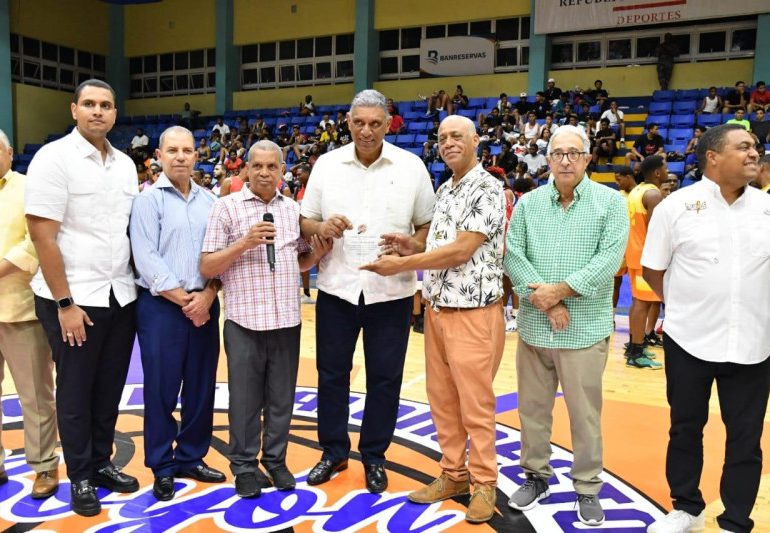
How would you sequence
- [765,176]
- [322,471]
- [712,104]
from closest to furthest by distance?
[322,471] < [765,176] < [712,104]

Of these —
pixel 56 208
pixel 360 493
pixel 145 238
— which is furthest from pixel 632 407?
pixel 56 208

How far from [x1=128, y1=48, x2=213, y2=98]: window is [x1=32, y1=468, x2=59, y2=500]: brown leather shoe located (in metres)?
17.8

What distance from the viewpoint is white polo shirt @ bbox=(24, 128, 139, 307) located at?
8.48 ft

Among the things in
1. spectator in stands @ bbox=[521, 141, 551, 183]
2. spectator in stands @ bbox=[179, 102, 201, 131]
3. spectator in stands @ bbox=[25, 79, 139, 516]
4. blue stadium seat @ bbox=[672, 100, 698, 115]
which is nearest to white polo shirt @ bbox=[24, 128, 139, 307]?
spectator in stands @ bbox=[25, 79, 139, 516]

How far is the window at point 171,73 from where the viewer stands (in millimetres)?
19969

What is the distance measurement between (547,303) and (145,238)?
160 cm

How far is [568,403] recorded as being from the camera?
2.76 m

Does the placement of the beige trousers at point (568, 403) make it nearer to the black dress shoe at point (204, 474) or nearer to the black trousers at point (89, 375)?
the black dress shoe at point (204, 474)

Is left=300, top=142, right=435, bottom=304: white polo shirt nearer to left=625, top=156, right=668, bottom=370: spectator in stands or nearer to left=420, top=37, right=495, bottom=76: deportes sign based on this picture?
left=625, top=156, right=668, bottom=370: spectator in stands

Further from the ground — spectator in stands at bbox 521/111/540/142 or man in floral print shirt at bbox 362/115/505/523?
spectator in stands at bbox 521/111/540/142

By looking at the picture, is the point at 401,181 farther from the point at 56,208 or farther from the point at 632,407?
the point at 632,407

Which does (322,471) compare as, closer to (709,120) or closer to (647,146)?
(647,146)

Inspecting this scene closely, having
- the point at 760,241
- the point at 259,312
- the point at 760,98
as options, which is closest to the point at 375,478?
the point at 259,312

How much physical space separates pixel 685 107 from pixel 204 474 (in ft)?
41.4
